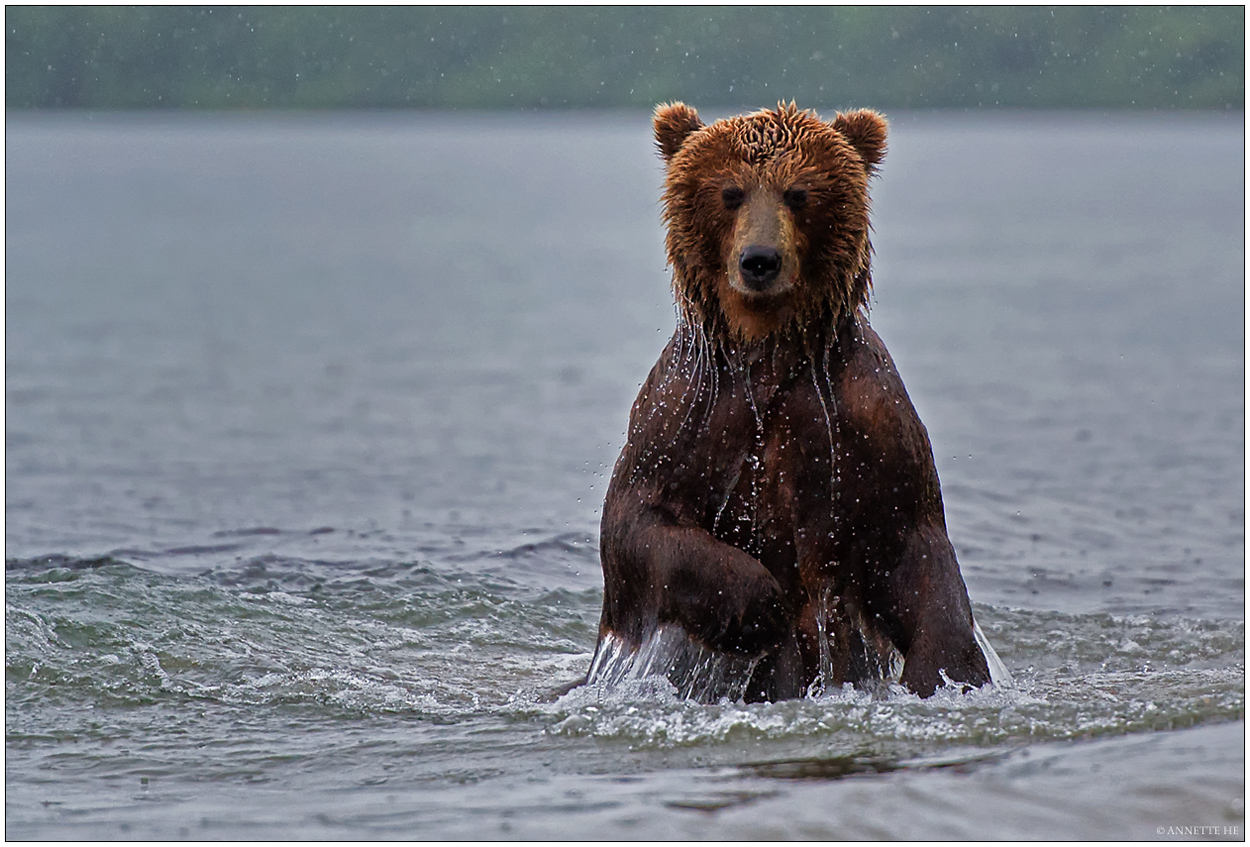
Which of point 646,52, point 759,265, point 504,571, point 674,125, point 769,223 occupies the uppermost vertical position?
point 646,52

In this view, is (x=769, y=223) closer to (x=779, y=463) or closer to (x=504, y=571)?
(x=779, y=463)

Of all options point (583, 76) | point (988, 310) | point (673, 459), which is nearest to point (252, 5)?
point (583, 76)

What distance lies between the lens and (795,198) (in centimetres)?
570

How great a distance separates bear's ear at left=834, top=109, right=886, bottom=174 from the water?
67.5 inches

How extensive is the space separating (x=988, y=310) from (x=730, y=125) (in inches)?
779

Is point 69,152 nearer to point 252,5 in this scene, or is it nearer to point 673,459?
point 252,5

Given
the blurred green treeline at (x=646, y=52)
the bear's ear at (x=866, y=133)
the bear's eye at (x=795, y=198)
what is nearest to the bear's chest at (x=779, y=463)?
the bear's eye at (x=795, y=198)

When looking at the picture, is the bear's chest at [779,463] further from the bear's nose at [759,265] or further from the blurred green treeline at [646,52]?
the blurred green treeline at [646,52]

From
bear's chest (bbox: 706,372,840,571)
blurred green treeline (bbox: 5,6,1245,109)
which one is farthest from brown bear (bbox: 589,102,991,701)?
blurred green treeline (bbox: 5,6,1245,109)

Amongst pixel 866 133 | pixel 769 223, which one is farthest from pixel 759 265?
pixel 866 133

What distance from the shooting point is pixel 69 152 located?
111 metres

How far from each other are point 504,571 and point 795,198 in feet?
13.2

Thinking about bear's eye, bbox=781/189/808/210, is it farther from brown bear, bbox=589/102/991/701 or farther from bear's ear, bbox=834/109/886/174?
bear's ear, bbox=834/109/886/174

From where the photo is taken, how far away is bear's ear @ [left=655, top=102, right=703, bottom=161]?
6.05 meters
